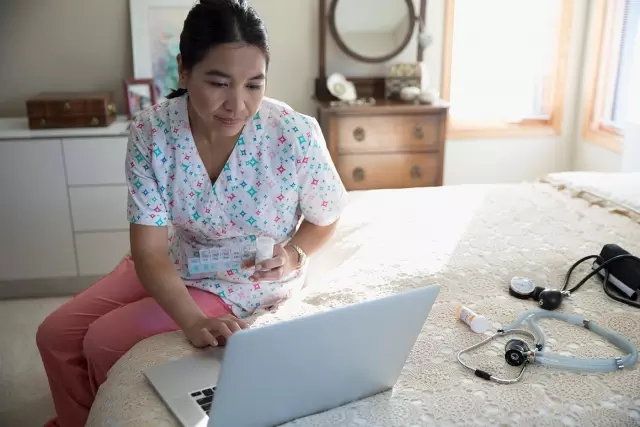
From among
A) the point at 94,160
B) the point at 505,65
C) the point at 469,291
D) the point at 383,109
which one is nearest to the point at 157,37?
the point at 94,160

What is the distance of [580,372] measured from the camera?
3.56 ft

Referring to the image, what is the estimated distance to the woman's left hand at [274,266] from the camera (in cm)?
135

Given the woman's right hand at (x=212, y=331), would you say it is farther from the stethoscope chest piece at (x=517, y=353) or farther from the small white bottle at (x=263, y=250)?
the stethoscope chest piece at (x=517, y=353)

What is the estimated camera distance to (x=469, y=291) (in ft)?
4.57

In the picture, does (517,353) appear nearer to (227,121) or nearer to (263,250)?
(263,250)

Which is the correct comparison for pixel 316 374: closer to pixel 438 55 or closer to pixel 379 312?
pixel 379 312

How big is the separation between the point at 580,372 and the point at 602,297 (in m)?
0.35

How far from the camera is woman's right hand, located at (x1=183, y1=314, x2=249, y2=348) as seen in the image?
3.66 ft

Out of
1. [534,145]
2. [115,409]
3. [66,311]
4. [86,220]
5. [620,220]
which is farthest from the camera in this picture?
[534,145]

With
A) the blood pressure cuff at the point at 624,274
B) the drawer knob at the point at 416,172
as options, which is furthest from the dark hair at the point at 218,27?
the drawer knob at the point at 416,172

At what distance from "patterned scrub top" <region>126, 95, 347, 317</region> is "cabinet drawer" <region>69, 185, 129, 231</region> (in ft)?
4.21

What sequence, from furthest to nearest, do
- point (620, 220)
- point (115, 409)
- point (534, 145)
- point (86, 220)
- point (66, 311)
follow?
1. point (534, 145)
2. point (86, 220)
3. point (620, 220)
4. point (66, 311)
5. point (115, 409)

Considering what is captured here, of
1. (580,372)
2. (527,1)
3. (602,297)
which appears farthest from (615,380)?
(527,1)

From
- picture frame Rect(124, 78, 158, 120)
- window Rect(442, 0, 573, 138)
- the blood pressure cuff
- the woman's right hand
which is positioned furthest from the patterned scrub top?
window Rect(442, 0, 573, 138)
